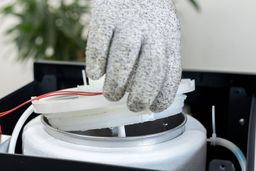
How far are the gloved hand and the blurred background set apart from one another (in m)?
0.93

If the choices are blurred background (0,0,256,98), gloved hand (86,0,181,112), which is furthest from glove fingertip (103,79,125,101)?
blurred background (0,0,256,98)

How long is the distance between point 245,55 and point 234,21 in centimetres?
12

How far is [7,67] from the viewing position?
5.44ft

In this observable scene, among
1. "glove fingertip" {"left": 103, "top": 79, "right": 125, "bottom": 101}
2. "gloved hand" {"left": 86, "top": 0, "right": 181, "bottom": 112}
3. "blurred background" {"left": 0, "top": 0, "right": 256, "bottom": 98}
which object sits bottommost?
"blurred background" {"left": 0, "top": 0, "right": 256, "bottom": 98}

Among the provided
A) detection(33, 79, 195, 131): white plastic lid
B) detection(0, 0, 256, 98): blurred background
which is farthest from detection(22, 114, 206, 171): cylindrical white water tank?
detection(0, 0, 256, 98): blurred background

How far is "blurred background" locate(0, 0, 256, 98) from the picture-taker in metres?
1.23

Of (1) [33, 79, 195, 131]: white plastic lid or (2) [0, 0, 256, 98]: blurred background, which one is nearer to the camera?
(1) [33, 79, 195, 131]: white plastic lid

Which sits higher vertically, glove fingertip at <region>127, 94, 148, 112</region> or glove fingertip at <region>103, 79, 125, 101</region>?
glove fingertip at <region>103, 79, 125, 101</region>

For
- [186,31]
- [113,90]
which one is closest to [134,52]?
[113,90]

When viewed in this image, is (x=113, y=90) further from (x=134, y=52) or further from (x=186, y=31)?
(x=186, y=31)

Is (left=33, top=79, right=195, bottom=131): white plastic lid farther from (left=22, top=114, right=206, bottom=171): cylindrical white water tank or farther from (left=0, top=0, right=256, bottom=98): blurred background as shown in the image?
(left=0, top=0, right=256, bottom=98): blurred background

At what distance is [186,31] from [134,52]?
1.05m

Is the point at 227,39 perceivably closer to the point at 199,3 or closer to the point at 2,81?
the point at 199,3

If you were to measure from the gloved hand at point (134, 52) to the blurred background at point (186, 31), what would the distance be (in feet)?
3.06
